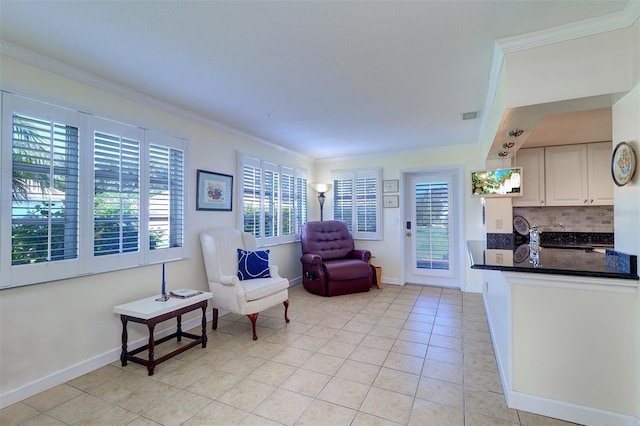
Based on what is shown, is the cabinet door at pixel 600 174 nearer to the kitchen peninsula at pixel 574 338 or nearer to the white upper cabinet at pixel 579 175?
the white upper cabinet at pixel 579 175

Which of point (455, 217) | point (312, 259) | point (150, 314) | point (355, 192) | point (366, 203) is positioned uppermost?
point (355, 192)

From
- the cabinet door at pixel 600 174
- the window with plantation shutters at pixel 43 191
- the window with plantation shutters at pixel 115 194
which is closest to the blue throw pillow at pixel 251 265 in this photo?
the window with plantation shutters at pixel 115 194

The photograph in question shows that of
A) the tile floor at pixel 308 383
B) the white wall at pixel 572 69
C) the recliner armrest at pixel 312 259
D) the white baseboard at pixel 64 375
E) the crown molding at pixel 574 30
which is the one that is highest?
the crown molding at pixel 574 30

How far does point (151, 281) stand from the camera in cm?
288

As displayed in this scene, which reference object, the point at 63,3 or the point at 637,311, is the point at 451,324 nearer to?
the point at 637,311

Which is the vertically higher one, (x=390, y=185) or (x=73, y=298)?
(x=390, y=185)

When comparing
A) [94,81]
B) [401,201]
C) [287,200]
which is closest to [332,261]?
[287,200]

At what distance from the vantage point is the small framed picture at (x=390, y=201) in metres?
5.14

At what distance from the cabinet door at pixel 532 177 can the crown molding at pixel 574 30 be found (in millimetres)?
2481

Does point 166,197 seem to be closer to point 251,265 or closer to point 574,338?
point 251,265

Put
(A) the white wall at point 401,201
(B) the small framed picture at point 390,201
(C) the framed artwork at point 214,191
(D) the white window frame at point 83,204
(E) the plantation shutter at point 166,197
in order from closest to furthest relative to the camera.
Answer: (D) the white window frame at point 83,204 → (E) the plantation shutter at point 166,197 → (C) the framed artwork at point 214,191 → (A) the white wall at point 401,201 → (B) the small framed picture at point 390,201

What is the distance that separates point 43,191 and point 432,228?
16.2ft

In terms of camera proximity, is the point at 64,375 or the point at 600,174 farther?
the point at 600,174

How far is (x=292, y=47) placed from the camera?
78.6 inches
